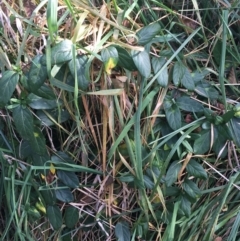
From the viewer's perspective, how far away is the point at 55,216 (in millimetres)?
1000

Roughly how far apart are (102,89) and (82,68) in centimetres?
8

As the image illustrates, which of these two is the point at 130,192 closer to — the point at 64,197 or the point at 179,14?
the point at 64,197

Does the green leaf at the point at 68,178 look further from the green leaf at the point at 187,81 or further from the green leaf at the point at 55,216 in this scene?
the green leaf at the point at 187,81

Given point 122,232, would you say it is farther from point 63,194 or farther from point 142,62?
point 142,62

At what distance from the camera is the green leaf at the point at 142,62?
897 millimetres

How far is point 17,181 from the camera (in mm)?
1002

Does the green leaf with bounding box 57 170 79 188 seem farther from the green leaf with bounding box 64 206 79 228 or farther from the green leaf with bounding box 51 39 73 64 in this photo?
the green leaf with bounding box 51 39 73 64

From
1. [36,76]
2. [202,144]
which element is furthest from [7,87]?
[202,144]

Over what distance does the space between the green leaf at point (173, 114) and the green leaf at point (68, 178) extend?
25cm

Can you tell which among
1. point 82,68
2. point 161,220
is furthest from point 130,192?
point 82,68

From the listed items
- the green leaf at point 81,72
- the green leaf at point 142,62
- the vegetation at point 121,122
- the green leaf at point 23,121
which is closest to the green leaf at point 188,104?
the vegetation at point 121,122

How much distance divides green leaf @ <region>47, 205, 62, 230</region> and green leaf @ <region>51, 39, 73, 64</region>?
35 cm

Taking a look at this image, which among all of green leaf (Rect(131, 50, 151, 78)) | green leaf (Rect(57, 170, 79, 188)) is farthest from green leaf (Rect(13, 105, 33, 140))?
green leaf (Rect(131, 50, 151, 78))

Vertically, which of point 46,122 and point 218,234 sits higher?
point 46,122
